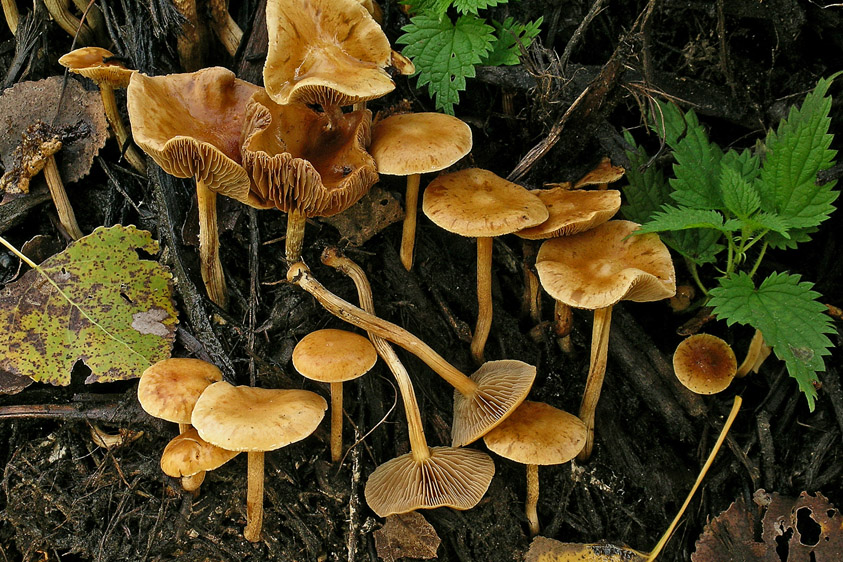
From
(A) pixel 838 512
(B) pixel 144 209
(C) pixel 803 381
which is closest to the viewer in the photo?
(C) pixel 803 381

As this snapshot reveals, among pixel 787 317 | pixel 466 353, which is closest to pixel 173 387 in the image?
pixel 466 353

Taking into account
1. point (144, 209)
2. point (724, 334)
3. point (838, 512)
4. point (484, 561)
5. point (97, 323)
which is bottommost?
point (484, 561)

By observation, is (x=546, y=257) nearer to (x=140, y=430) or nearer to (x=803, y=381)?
(x=803, y=381)

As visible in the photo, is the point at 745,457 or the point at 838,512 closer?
the point at 838,512

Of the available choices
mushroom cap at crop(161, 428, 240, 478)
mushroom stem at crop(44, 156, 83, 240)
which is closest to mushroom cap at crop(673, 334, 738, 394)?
mushroom cap at crop(161, 428, 240, 478)

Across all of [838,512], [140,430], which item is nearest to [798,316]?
[838,512]

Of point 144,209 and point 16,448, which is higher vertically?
point 144,209

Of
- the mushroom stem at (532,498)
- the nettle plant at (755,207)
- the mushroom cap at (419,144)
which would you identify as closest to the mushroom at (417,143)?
the mushroom cap at (419,144)

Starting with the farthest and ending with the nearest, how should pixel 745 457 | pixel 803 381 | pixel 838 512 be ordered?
pixel 745 457
pixel 838 512
pixel 803 381

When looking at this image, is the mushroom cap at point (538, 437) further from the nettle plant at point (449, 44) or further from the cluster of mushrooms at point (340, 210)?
the nettle plant at point (449, 44)
